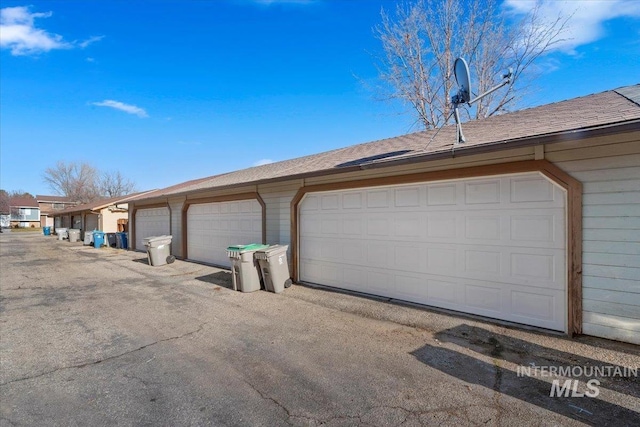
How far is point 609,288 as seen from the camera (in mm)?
3988

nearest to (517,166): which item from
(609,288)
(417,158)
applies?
(417,158)

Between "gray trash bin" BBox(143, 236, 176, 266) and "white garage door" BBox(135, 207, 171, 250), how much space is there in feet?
7.90

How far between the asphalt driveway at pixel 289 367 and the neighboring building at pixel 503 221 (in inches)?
17.3

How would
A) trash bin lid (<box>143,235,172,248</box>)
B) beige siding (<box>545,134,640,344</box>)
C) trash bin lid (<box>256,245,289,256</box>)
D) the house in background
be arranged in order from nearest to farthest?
beige siding (<box>545,134,640,344</box>), trash bin lid (<box>256,245,289,256</box>), trash bin lid (<box>143,235,172,248</box>), the house in background

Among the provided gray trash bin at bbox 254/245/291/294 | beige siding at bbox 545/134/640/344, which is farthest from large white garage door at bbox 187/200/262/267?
beige siding at bbox 545/134/640/344

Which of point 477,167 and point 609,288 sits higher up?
point 477,167

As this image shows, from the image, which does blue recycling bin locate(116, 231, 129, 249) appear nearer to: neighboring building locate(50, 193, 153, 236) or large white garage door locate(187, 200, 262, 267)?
neighboring building locate(50, 193, 153, 236)

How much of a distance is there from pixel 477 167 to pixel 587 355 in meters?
2.78

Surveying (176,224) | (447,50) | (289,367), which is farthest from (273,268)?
(447,50)

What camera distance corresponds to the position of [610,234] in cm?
399

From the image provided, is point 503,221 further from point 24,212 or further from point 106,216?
point 24,212

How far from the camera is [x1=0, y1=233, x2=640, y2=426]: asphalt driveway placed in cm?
271

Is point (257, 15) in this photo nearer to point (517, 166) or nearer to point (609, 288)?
point (517, 166)

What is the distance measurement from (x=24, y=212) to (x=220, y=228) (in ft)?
246
